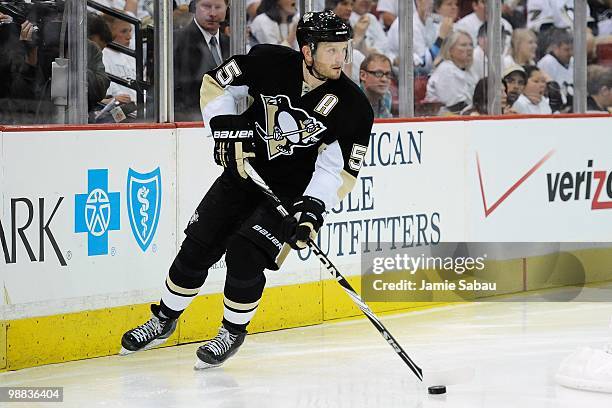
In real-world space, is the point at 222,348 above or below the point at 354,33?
below

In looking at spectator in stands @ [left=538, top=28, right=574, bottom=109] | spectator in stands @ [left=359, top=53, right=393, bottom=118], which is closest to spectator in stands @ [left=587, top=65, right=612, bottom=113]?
spectator in stands @ [left=538, top=28, right=574, bottom=109]

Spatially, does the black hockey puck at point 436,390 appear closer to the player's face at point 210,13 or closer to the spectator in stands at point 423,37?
the player's face at point 210,13

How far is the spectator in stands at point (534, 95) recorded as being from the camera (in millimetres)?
7301

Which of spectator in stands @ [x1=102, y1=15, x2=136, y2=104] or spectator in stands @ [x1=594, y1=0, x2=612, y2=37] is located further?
spectator in stands @ [x1=594, y1=0, x2=612, y2=37]

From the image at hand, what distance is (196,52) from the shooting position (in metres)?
5.74

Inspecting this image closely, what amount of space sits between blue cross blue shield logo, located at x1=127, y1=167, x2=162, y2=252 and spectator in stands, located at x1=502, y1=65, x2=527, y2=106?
259cm

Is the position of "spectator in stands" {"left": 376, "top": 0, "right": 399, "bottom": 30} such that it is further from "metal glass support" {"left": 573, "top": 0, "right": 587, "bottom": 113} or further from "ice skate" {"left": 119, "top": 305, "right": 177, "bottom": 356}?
"ice skate" {"left": 119, "top": 305, "right": 177, "bottom": 356}

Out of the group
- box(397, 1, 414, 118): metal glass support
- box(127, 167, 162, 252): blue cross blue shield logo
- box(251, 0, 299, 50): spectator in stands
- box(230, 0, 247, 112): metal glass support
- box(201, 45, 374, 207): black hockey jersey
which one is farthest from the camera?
box(397, 1, 414, 118): metal glass support

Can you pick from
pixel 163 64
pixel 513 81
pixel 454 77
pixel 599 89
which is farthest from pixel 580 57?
pixel 163 64

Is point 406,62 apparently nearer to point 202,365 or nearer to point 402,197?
point 402,197

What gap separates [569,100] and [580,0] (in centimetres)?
55

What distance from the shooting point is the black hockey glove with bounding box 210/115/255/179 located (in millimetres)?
4559

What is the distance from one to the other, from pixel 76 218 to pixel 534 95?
10.7 ft

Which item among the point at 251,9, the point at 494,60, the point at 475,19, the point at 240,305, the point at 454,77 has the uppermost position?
the point at 475,19
